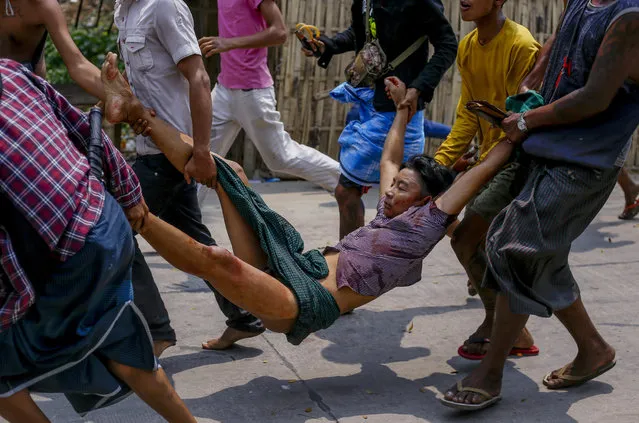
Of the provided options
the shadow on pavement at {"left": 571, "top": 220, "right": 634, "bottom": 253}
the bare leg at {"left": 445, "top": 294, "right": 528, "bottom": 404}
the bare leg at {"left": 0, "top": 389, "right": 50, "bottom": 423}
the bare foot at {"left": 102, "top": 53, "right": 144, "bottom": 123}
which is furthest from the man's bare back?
the shadow on pavement at {"left": 571, "top": 220, "right": 634, "bottom": 253}

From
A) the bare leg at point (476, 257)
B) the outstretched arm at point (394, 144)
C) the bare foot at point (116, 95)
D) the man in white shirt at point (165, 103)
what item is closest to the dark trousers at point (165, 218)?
the man in white shirt at point (165, 103)

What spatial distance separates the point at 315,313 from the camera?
12.3ft

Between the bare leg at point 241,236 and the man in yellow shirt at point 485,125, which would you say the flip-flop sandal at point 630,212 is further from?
the bare leg at point 241,236

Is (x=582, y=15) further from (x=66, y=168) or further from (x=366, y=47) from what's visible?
(x=66, y=168)

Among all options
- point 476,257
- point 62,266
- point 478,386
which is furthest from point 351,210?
point 62,266

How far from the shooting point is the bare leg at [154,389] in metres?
3.06

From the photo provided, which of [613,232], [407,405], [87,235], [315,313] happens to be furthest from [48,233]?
[613,232]

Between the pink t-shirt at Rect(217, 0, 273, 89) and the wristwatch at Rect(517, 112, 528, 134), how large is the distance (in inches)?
101

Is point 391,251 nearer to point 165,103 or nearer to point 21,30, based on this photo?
point 165,103

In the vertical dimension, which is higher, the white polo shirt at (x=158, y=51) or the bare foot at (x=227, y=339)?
the white polo shirt at (x=158, y=51)

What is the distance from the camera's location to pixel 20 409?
9.72ft

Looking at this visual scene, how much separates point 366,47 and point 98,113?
2.34 metres

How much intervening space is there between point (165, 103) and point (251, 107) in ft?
6.10

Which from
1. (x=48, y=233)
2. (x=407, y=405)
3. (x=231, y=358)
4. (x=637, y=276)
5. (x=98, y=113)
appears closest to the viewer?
(x=48, y=233)
